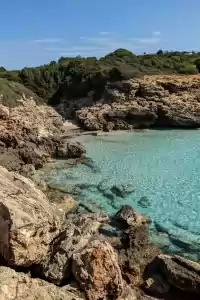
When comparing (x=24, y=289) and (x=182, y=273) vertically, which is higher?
(x=24, y=289)

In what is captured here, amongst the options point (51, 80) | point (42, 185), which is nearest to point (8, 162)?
point (42, 185)

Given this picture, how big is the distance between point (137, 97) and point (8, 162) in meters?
23.0

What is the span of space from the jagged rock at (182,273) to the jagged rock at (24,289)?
4.34 m

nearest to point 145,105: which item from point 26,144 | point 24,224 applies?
point 26,144

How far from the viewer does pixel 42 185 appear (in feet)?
71.5

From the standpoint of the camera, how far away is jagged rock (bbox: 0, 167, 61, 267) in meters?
8.91

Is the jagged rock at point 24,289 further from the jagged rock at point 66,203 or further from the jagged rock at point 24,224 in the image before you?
the jagged rock at point 66,203

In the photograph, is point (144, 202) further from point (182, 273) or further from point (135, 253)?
point (182, 273)

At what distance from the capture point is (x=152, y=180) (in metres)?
23.5

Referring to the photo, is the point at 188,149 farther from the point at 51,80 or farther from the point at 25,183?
the point at 51,80

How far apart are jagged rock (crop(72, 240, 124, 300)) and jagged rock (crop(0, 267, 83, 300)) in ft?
2.79

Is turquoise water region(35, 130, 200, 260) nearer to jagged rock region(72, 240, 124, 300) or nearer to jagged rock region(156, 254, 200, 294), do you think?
jagged rock region(156, 254, 200, 294)

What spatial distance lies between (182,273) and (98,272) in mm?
3534

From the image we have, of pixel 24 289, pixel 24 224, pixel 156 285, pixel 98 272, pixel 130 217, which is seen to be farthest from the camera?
pixel 130 217
